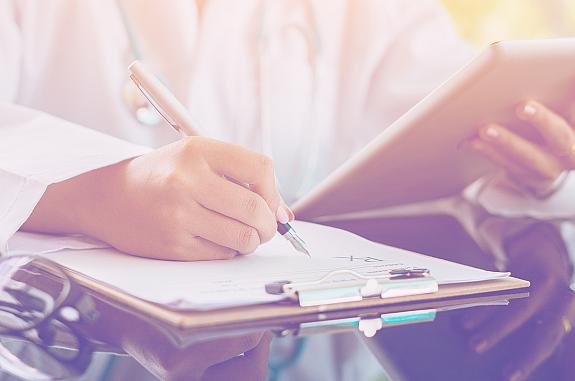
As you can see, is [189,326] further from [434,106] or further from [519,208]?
[519,208]

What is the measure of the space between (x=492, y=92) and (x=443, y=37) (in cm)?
60

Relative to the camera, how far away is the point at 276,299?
409mm

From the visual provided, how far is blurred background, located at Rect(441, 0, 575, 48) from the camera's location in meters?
2.94

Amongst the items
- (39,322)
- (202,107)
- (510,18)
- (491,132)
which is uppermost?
(510,18)

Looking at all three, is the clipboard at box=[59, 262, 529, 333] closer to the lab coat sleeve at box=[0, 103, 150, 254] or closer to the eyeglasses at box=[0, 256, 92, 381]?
the eyeglasses at box=[0, 256, 92, 381]

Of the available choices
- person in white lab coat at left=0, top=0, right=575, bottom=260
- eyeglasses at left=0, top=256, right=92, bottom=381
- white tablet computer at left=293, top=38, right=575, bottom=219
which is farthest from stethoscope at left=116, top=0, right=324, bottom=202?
eyeglasses at left=0, top=256, right=92, bottom=381

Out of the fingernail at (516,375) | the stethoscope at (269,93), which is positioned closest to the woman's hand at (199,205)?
the fingernail at (516,375)

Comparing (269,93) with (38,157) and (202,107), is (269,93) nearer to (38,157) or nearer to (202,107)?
(202,107)

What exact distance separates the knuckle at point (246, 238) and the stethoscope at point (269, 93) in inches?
17.4

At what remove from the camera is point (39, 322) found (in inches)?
16.0

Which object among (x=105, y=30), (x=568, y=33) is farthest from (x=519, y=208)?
(x=568, y=33)

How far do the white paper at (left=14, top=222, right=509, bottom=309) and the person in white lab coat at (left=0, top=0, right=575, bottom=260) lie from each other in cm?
3

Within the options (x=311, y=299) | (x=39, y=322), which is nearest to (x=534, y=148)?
(x=311, y=299)

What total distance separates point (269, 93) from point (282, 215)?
0.55 metres
